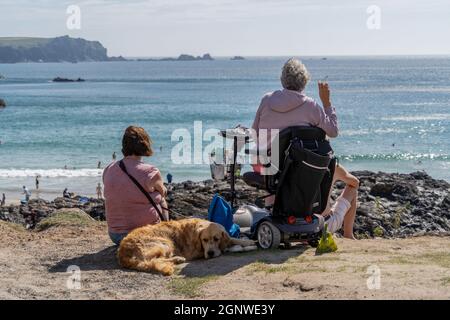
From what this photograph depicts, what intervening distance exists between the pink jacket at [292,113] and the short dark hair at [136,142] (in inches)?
53.5

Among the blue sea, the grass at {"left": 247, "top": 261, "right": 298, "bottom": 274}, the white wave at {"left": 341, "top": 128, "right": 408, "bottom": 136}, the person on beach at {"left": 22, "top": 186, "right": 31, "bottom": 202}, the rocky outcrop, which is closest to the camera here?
the grass at {"left": 247, "top": 261, "right": 298, "bottom": 274}

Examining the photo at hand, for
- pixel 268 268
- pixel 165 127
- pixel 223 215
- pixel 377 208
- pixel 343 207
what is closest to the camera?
pixel 268 268

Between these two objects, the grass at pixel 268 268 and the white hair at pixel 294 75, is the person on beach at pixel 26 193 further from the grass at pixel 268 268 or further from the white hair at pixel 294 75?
the grass at pixel 268 268

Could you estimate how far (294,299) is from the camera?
21.3 feet

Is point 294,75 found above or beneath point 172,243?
above

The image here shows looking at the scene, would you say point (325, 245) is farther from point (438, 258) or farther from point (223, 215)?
point (223, 215)

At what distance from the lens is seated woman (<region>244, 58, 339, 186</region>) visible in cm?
835

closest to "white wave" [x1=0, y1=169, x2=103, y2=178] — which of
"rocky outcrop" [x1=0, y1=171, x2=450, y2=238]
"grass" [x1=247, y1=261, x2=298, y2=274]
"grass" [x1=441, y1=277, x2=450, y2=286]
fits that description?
"rocky outcrop" [x1=0, y1=171, x2=450, y2=238]

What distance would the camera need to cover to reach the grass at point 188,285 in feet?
22.5

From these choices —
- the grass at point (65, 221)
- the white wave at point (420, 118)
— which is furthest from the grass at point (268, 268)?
the white wave at point (420, 118)

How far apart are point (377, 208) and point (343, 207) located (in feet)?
32.2

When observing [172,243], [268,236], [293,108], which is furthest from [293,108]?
[172,243]

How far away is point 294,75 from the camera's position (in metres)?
8.34

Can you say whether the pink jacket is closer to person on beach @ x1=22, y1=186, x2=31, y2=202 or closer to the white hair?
the white hair
